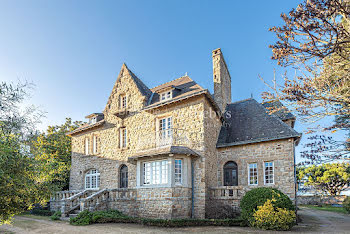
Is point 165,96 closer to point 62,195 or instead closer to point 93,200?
point 93,200

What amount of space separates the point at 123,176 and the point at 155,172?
4957mm

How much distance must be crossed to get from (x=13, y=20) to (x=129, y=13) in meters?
→ 5.80

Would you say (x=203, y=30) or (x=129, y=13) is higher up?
(x=129, y=13)

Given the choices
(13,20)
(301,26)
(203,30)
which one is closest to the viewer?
(301,26)

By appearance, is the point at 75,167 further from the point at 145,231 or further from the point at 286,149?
the point at 286,149

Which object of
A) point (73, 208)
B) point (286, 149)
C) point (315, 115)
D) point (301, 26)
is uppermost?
point (301, 26)

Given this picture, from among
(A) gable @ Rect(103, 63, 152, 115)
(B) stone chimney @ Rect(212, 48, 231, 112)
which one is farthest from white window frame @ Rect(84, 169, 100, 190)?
(B) stone chimney @ Rect(212, 48, 231, 112)

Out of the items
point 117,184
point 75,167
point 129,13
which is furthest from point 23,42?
point 75,167

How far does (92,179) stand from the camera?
21.7 metres

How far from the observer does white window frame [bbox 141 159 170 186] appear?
49.2ft

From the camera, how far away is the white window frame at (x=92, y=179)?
2119cm

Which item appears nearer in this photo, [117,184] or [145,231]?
[145,231]

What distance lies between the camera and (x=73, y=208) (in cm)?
1582

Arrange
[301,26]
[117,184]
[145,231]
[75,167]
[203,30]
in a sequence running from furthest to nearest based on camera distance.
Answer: [75,167] < [117,184] < [203,30] < [145,231] < [301,26]
